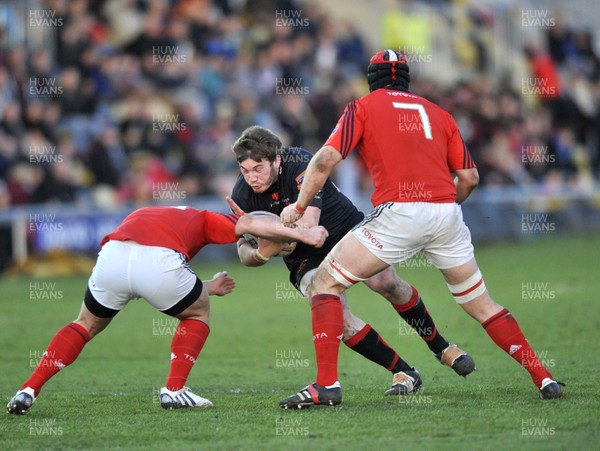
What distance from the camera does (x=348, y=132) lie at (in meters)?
7.31

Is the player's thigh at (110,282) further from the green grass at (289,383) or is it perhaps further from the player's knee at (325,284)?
the player's knee at (325,284)

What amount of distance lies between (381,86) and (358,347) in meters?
1.99

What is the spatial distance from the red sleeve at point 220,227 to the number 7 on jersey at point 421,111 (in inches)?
54.6

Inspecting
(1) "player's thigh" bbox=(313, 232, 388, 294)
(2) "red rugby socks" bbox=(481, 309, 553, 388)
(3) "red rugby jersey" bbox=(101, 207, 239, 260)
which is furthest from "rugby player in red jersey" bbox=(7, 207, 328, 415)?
(2) "red rugby socks" bbox=(481, 309, 553, 388)

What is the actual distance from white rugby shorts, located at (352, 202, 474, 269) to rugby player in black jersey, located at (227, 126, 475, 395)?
1.91ft

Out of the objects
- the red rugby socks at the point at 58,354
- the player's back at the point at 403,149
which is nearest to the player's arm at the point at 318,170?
the player's back at the point at 403,149

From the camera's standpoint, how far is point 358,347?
8297 millimetres

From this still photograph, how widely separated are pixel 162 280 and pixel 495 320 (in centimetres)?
230

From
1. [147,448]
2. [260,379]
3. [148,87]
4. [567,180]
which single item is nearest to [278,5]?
[148,87]

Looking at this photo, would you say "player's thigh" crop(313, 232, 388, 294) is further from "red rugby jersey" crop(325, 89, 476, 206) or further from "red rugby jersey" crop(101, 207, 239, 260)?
"red rugby jersey" crop(101, 207, 239, 260)

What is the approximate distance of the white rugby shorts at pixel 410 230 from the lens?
7.32 metres

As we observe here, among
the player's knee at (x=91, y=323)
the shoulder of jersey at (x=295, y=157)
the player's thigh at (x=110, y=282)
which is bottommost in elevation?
the player's knee at (x=91, y=323)

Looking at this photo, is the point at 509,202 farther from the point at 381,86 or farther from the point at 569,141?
the point at 381,86

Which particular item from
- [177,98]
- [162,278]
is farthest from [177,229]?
[177,98]
